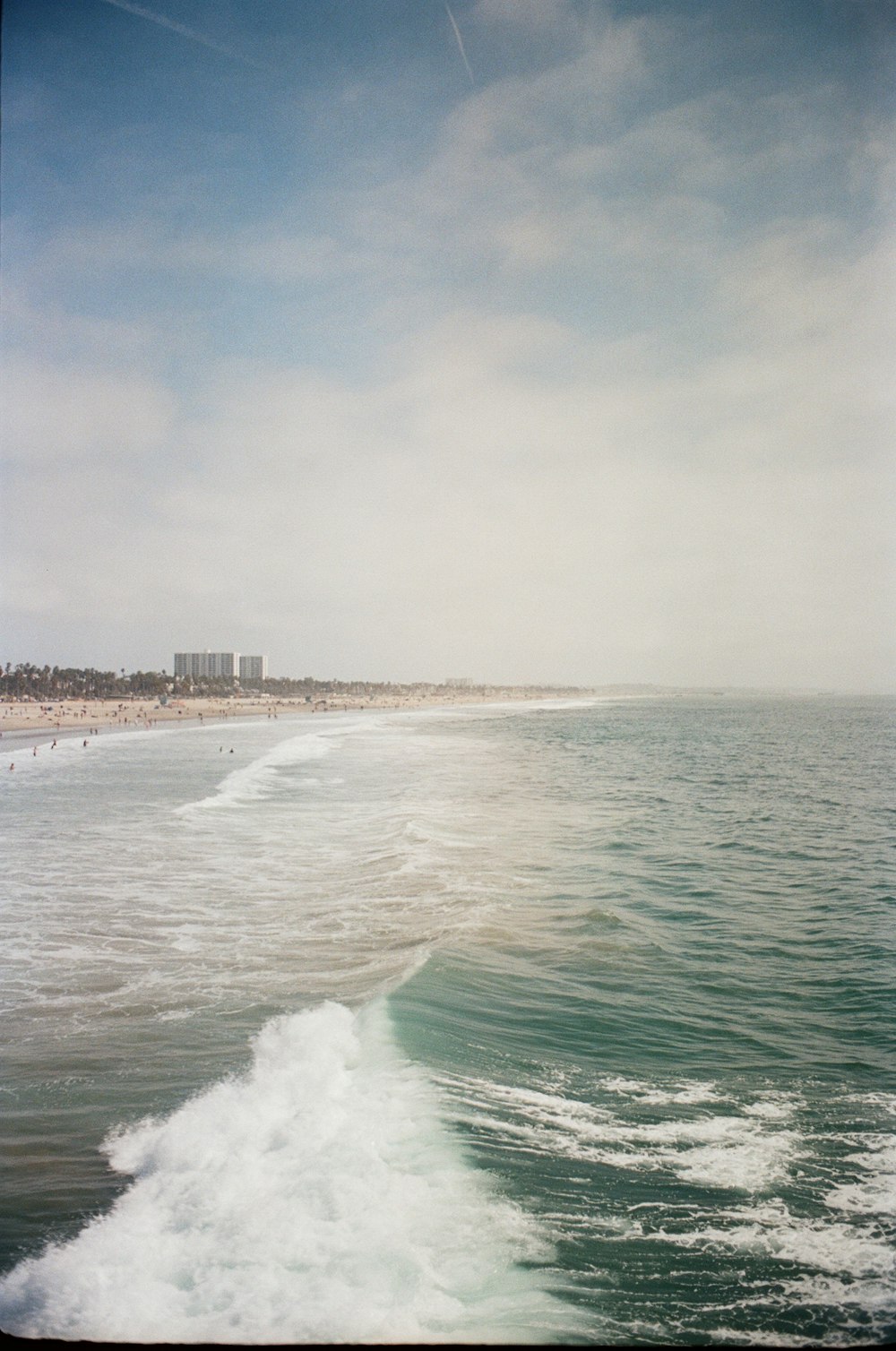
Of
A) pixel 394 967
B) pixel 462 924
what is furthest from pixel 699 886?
pixel 394 967

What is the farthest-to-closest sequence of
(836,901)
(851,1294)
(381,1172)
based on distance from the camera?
(836,901) < (381,1172) < (851,1294)

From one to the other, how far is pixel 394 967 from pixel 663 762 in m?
24.7

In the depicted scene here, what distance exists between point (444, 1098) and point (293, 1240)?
4.50 ft

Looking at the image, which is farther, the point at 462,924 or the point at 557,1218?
the point at 462,924

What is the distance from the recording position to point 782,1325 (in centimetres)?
272

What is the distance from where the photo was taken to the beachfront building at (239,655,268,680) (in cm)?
13438

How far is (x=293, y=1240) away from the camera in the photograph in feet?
10.4

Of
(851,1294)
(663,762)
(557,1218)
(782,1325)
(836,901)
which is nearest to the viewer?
(782,1325)

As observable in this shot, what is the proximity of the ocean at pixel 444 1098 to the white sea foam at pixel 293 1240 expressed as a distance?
0.05 feet

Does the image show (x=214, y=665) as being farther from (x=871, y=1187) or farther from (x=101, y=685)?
(x=871, y=1187)

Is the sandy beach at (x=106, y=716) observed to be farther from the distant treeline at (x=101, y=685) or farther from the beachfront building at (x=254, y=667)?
the beachfront building at (x=254, y=667)

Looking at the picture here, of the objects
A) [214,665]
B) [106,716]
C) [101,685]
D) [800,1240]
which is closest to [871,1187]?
[800,1240]

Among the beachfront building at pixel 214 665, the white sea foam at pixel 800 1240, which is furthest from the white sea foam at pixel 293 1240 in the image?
the beachfront building at pixel 214 665

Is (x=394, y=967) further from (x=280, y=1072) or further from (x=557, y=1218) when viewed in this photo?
(x=557, y=1218)
